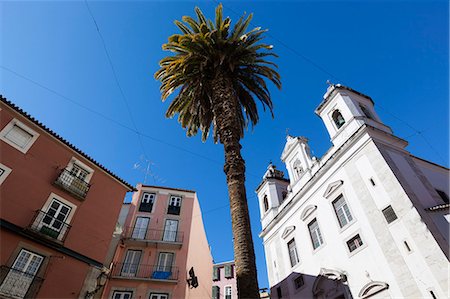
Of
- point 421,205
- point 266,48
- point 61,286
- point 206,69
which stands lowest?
point 61,286

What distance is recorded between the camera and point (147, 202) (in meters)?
30.7

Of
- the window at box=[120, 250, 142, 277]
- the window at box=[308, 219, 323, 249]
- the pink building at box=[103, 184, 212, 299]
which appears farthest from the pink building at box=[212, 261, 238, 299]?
the window at box=[308, 219, 323, 249]

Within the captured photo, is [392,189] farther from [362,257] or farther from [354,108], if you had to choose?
[354,108]

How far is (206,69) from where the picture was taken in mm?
14242

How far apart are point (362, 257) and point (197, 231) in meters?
21.1

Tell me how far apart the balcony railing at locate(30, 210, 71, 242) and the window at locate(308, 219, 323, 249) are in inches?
670

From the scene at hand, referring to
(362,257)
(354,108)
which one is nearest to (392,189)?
(362,257)

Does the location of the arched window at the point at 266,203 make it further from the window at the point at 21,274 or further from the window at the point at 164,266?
the window at the point at 21,274

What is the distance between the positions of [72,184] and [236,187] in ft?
47.2

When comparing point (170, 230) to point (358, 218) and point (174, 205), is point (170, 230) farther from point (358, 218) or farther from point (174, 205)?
point (358, 218)

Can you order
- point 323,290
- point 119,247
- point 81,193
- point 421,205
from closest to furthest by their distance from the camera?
point 421,205
point 323,290
point 81,193
point 119,247

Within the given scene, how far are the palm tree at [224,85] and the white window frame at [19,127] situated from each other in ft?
30.6

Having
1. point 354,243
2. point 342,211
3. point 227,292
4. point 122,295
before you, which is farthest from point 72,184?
point 227,292

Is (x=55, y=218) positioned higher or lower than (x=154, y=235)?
lower
